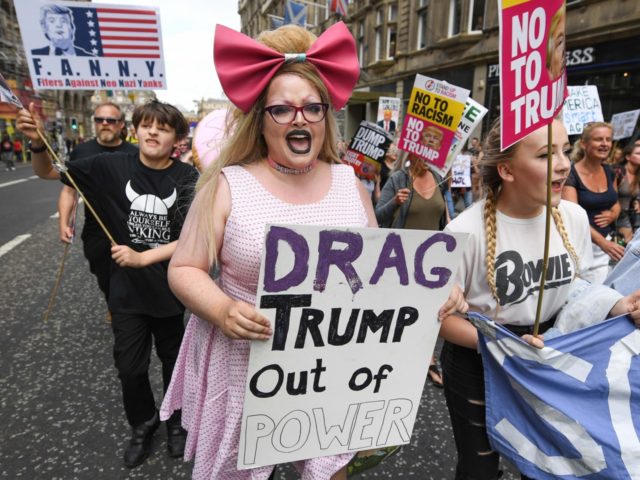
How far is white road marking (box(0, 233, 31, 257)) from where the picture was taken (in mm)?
6129

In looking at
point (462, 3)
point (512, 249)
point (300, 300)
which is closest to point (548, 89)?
point (512, 249)

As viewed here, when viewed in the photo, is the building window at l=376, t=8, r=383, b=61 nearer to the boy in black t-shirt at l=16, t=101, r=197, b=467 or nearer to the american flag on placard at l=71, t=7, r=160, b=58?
the american flag on placard at l=71, t=7, r=160, b=58

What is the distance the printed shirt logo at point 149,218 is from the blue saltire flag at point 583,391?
5.20ft

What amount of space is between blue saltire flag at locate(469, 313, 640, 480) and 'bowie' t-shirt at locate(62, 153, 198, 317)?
5.14 feet

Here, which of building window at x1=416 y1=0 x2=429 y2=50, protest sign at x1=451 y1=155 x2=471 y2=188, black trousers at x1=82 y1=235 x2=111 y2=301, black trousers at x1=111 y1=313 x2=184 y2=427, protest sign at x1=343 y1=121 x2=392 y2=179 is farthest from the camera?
building window at x1=416 y1=0 x2=429 y2=50

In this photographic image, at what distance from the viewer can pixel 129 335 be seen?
2184 mm

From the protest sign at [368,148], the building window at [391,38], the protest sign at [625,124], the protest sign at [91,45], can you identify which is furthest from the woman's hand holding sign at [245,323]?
the building window at [391,38]

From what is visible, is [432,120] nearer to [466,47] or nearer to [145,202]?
[145,202]

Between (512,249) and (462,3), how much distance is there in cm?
1488

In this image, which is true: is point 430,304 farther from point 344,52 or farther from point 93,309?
point 93,309

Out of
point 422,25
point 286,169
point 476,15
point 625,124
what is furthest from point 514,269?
point 422,25

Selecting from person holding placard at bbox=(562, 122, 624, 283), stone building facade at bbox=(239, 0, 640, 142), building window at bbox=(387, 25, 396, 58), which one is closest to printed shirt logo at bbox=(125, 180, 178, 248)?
person holding placard at bbox=(562, 122, 624, 283)

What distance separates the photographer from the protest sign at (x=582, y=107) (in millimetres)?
5086

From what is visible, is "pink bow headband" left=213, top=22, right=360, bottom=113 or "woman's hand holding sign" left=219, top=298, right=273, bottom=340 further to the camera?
"pink bow headband" left=213, top=22, right=360, bottom=113
